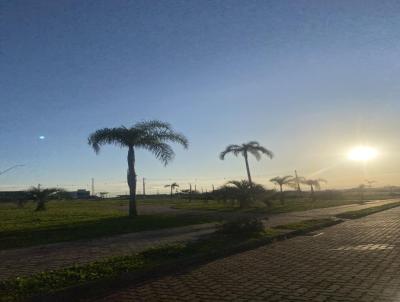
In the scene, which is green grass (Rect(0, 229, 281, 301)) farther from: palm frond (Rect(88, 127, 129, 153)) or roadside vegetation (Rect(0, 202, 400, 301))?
palm frond (Rect(88, 127, 129, 153))

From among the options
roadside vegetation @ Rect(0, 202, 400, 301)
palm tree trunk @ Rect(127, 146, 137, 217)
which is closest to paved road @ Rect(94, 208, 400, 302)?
roadside vegetation @ Rect(0, 202, 400, 301)

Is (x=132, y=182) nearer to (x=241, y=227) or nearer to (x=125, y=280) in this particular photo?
(x=241, y=227)

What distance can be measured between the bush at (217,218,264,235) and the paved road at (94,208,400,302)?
277 cm

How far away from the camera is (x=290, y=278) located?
25.7ft

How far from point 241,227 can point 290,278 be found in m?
6.95

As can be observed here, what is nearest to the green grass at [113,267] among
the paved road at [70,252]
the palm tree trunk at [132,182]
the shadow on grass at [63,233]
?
the paved road at [70,252]

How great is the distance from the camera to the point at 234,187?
35.9 meters

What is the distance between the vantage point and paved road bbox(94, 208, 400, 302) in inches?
257

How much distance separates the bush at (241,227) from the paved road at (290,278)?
2.77 metres

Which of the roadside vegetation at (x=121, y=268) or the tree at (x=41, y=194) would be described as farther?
the tree at (x=41, y=194)

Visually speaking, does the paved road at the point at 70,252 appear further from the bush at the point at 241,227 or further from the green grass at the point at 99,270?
the bush at the point at 241,227

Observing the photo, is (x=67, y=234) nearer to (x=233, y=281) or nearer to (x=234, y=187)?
(x=233, y=281)

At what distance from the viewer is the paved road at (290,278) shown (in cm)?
653

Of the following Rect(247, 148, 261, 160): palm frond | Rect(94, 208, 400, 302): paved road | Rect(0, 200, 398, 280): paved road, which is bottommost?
Rect(94, 208, 400, 302): paved road
